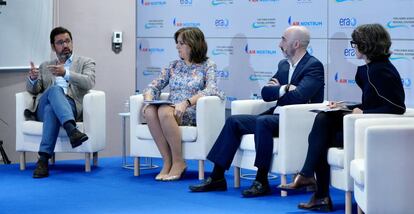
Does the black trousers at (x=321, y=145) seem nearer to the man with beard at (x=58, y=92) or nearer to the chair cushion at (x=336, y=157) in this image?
the chair cushion at (x=336, y=157)

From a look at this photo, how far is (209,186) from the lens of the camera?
6445 mm

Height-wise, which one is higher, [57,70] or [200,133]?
[57,70]

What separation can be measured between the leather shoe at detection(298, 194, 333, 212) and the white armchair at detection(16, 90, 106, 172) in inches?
95.9

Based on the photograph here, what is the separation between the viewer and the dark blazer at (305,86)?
629cm

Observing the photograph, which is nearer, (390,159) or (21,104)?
(390,159)

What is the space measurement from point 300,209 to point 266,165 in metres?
0.53

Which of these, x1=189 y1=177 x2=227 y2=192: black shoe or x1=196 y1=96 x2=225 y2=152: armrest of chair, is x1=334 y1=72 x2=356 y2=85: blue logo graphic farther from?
x1=189 y1=177 x2=227 y2=192: black shoe

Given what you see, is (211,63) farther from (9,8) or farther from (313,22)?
(9,8)

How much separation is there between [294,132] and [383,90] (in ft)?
2.68

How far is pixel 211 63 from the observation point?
7.15 meters

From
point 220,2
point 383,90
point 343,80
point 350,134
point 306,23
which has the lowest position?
point 350,134

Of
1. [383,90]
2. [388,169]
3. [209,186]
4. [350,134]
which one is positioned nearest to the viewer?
[388,169]

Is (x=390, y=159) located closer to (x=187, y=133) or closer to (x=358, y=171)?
(x=358, y=171)

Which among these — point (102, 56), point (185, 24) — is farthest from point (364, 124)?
point (102, 56)
